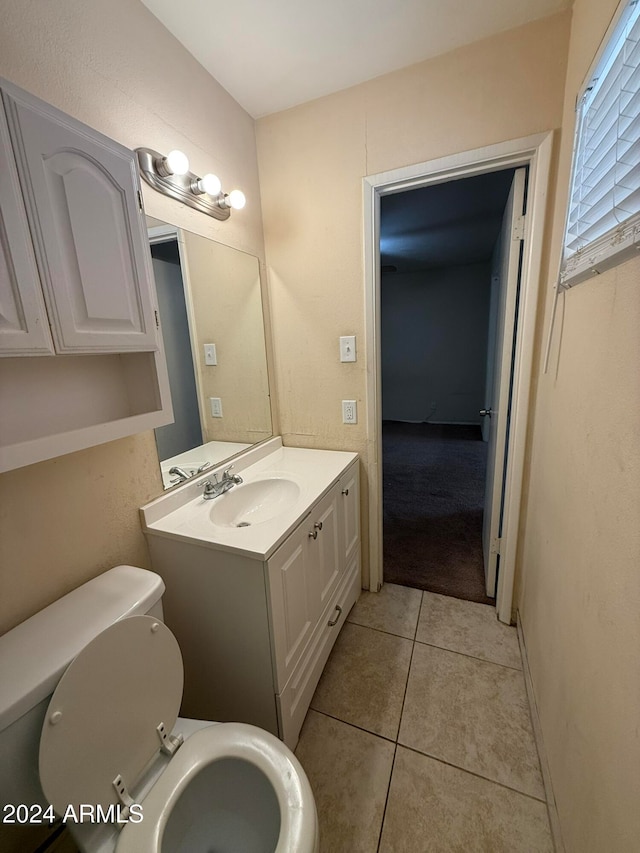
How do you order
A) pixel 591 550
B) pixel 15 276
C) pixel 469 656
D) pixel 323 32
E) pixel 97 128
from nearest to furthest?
pixel 15 276, pixel 591 550, pixel 97 128, pixel 323 32, pixel 469 656

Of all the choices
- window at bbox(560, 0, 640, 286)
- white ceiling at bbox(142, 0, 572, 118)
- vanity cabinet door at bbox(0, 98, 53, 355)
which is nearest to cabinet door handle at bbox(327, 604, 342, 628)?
vanity cabinet door at bbox(0, 98, 53, 355)

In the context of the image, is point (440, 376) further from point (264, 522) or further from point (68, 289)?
point (68, 289)

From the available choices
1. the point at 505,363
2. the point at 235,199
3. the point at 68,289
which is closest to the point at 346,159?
→ the point at 235,199

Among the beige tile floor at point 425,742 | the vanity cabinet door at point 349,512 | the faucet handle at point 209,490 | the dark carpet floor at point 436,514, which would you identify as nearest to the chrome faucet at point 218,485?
the faucet handle at point 209,490

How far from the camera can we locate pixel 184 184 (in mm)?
1260

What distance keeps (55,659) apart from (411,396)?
539cm

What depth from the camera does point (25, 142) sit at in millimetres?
683

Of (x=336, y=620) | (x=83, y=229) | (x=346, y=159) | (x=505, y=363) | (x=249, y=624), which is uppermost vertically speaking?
(x=346, y=159)

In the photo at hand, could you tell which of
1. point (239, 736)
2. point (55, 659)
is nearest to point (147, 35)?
point (55, 659)

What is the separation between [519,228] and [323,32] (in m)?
1.03

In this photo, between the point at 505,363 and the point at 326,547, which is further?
the point at 505,363

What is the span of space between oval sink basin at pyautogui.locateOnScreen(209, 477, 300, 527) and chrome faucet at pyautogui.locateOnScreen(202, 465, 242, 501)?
0.02 m

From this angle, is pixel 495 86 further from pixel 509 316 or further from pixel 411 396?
pixel 411 396

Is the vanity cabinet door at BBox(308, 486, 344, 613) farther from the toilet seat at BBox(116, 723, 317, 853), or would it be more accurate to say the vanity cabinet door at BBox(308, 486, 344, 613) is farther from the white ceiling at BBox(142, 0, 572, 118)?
the white ceiling at BBox(142, 0, 572, 118)
